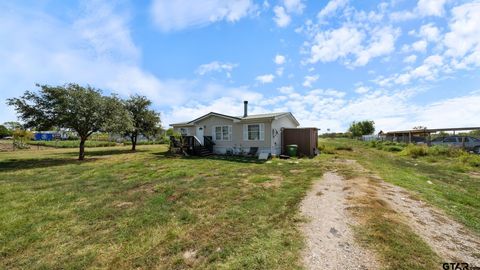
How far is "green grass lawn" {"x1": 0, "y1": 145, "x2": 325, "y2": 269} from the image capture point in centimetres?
293

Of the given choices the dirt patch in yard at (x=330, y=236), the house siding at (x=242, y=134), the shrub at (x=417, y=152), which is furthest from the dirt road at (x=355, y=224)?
the shrub at (x=417, y=152)

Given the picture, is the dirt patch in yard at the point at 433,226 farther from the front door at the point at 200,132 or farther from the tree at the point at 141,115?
the tree at the point at 141,115

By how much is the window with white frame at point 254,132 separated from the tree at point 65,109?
31.5 ft

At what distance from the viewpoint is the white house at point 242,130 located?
15.5 m

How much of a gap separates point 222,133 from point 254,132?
9.89 ft

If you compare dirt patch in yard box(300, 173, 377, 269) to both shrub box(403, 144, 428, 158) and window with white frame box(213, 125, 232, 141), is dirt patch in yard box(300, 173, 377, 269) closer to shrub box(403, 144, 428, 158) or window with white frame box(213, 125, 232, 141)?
window with white frame box(213, 125, 232, 141)

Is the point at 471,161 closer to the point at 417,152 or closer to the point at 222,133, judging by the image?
the point at 417,152

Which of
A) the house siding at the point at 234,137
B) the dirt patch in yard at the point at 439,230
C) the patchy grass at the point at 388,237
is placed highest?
the house siding at the point at 234,137

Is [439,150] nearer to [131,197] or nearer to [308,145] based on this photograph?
[308,145]

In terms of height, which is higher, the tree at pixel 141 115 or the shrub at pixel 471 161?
the tree at pixel 141 115

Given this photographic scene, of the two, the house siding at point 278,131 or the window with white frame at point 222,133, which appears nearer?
the house siding at point 278,131

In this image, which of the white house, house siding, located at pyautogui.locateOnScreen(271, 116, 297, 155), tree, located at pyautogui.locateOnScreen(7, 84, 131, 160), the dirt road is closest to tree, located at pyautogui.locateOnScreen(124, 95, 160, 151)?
the white house

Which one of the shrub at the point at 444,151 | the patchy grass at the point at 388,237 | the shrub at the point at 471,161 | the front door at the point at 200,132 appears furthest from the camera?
the front door at the point at 200,132

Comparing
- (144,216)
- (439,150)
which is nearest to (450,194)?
(144,216)
